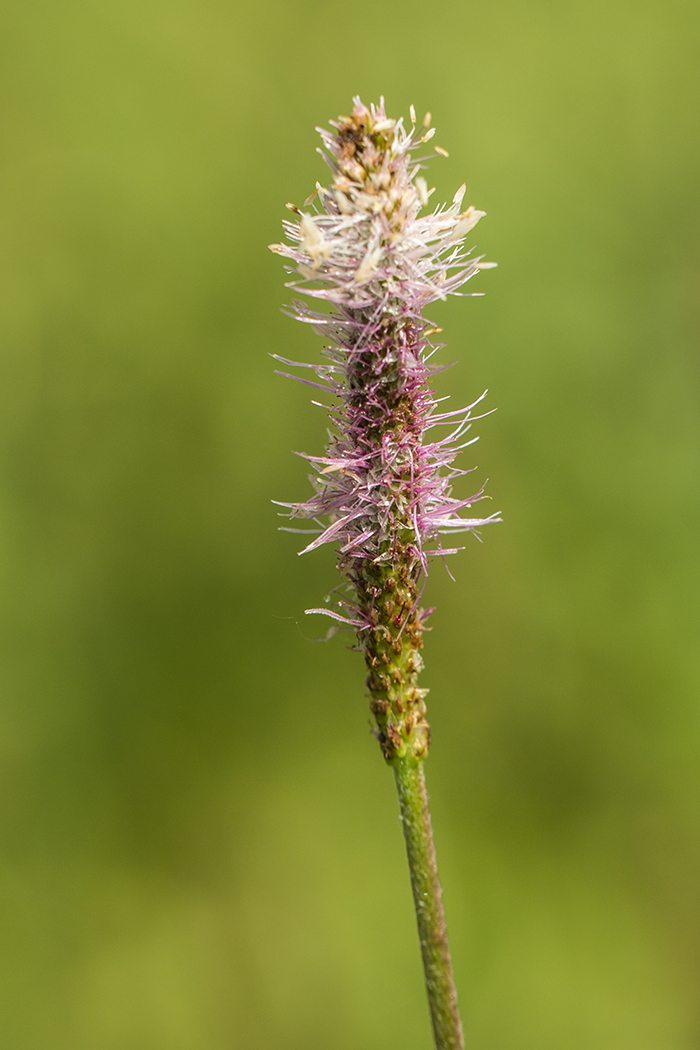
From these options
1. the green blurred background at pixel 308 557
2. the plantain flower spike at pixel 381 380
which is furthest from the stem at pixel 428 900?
the green blurred background at pixel 308 557

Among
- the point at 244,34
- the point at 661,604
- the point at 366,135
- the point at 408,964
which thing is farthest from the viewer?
the point at 244,34

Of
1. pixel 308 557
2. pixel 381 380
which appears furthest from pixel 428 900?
pixel 308 557

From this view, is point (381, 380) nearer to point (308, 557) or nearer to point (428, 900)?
point (428, 900)

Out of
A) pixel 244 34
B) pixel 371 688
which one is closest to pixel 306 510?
pixel 371 688

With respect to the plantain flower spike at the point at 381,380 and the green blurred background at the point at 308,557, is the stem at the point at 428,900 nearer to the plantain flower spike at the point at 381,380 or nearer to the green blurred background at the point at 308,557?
the plantain flower spike at the point at 381,380

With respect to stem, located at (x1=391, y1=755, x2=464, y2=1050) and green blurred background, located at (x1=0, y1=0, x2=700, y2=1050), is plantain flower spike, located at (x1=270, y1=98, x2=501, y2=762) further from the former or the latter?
green blurred background, located at (x1=0, y1=0, x2=700, y2=1050)

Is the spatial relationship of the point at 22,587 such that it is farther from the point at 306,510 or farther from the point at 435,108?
the point at 435,108
